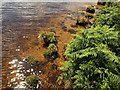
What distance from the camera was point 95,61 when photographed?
12.3 meters

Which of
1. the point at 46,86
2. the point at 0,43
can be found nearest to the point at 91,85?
the point at 46,86

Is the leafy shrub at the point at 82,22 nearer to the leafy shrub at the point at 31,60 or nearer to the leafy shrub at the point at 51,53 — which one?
the leafy shrub at the point at 51,53

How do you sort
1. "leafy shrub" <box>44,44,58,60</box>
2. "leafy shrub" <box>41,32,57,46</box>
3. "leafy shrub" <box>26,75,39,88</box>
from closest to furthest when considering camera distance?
"leafy shrub" <box>26,75,39,88</box>, "leafy shrub" <box>44,44,58,60</box>, "leafy shrub" <box>41,32,57,46</box>

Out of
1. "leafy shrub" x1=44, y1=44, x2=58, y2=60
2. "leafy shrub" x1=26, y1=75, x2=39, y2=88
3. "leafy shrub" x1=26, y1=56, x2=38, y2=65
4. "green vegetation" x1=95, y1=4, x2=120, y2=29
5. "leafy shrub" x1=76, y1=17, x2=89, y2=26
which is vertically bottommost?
"leafy shrub" x1=26, y1=75, x2=39, y2=88

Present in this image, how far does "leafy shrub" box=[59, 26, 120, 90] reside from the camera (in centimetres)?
1175

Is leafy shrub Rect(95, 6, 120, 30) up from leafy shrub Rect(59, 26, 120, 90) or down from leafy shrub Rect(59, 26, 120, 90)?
up

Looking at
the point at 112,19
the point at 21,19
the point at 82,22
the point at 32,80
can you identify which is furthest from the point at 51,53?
the point at 21,19

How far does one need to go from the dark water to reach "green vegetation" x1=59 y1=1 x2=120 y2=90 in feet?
16.6

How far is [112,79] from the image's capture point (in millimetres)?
11617

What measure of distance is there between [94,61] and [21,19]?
12.7m

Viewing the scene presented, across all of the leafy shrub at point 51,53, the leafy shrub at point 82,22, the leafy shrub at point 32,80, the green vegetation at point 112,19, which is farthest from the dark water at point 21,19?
the green vegetation at point 112,19

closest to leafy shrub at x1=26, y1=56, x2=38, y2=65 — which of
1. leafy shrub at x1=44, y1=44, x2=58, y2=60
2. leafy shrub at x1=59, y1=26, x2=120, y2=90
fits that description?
leafy shrub at x1=44, y1=44, x2=58, y2=60

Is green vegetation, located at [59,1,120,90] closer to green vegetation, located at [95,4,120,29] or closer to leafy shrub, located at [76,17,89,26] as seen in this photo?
green vegetation, located at [95,4,120,29]

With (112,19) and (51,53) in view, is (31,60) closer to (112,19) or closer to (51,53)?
(51,53)
